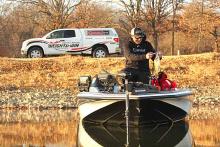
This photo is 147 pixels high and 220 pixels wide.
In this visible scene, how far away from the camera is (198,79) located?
27.5 meters

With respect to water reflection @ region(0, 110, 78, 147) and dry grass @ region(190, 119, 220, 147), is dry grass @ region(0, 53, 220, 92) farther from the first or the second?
dry grass @ region(190, 119, 220, 147)

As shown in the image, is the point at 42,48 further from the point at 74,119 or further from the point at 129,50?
the point at 129,50

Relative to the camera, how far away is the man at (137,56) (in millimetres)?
13492

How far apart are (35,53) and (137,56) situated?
690 inches

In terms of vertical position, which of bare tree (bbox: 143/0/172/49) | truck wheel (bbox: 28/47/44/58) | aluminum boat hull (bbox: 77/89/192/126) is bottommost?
aluminum boat hull (bbox: 77/89/192/126)

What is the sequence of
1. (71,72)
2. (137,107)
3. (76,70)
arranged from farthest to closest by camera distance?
(76,70) < (71,72) < (137,107)

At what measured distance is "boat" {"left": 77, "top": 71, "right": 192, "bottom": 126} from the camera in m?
12.2

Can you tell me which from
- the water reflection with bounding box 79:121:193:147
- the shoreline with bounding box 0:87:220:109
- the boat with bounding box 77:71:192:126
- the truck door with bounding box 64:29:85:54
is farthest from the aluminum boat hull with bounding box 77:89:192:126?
the truck door with bounding box 64:29:85:54

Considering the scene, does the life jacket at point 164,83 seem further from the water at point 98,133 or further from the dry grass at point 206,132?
the dry grass at point 206,132

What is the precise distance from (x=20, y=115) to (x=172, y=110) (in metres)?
6.16

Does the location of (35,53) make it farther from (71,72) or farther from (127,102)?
(127,102)

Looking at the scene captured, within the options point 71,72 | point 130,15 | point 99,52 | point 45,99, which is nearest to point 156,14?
point 130,15

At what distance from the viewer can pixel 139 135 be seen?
1162 cm

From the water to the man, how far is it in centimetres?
137
